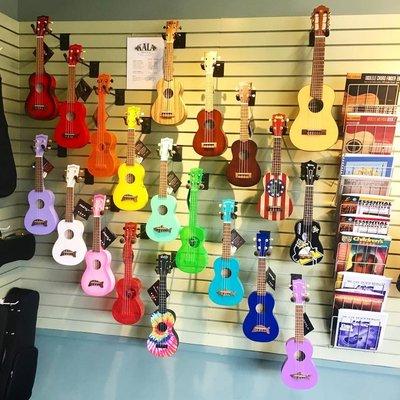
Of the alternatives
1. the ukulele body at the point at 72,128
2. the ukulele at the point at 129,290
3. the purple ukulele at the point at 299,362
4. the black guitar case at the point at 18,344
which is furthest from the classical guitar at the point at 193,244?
the black guitar case at the point at 18,344

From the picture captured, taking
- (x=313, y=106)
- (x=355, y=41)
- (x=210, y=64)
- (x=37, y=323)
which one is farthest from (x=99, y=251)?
(x=355, y=41)

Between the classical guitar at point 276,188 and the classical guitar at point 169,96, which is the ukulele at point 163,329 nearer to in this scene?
the classical guitar at point 276,188

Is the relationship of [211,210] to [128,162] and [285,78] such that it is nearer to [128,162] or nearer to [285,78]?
[128,162]

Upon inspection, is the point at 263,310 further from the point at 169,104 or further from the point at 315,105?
the point at 169,104

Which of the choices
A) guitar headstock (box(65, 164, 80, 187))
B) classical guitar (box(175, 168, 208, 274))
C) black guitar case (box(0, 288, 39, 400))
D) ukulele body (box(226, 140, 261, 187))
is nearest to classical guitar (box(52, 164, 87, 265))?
guitar headstock (box(65, 164, 80, 187))

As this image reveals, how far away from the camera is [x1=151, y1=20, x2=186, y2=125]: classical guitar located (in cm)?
248

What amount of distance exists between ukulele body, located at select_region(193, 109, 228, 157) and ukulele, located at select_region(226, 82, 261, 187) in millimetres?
86

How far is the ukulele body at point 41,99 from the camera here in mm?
2631

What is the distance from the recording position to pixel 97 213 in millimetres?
2695

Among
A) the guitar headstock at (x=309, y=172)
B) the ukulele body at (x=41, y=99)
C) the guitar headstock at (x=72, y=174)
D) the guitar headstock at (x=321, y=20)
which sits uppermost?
the guitar headstock at (x=321, y=20)

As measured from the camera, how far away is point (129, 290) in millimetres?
2711

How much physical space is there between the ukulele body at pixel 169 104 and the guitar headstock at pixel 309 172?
0.76 m

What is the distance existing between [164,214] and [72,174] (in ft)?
2.12

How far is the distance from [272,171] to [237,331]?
3.53 feet
